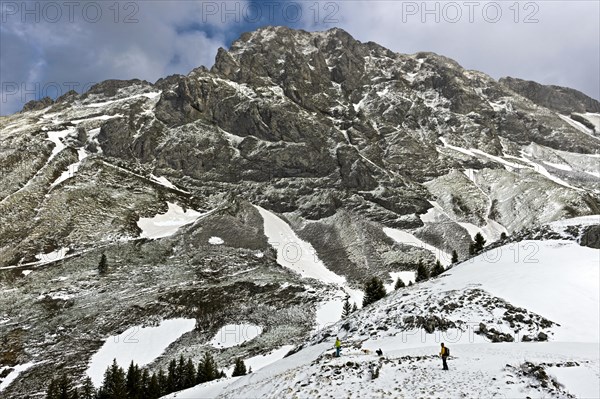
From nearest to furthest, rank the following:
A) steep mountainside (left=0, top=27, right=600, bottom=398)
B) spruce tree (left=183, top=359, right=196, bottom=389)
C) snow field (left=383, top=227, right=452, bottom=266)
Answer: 1. spruce tree (left=183, top=359, right=196, bottom=389)
2. steep mountainside (left=0, top=27, right=600, bottom=398)
3. snow field (left=383, top=227, right=452, bottom=266)

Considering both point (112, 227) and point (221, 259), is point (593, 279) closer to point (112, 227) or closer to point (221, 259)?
point (221, 259)

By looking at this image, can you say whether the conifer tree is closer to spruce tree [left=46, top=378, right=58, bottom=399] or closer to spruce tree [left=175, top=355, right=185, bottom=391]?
spruce tree [left=175, top=355, right=185, bottom=391]

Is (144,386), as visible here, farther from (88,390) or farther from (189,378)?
(88,390)

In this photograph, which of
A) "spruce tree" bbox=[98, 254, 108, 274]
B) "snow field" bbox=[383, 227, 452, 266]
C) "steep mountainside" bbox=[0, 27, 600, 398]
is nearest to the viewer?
"steep mountainside" bbox=[0, 27, 600, 398]

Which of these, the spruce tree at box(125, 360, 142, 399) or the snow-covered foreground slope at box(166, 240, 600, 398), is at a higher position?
the snow-covered foreground slope at box(166, 240, 600, 398)

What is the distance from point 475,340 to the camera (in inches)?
1251

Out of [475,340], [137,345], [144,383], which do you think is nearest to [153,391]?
[144,383]

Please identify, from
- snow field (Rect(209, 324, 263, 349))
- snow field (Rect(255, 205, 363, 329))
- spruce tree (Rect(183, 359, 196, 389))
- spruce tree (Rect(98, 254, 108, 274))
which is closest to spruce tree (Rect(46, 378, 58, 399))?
spruce tree (Rect(183, 359, 196, 389))

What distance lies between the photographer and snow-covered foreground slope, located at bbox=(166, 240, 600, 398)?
2069 cm

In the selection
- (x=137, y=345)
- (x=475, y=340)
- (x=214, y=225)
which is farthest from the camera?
(x=214, y=225)

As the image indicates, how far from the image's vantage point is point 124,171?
6289 inches

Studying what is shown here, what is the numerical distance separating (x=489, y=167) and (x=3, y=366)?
621 feet

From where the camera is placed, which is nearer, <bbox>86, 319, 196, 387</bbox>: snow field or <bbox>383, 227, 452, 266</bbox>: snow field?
<bbox>86, 319, 196, 387</bbox>: snow field

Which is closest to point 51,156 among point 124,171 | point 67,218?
point 124,171
